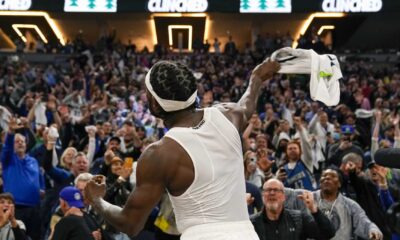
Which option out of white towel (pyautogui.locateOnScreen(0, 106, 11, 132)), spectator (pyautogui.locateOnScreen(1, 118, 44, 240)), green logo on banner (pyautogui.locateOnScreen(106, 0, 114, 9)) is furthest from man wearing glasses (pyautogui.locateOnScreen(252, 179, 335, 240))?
green logo on banner (pyautogui.locateOnScreen(106, 0, 114, 9))

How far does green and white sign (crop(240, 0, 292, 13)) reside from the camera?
25.0 metres

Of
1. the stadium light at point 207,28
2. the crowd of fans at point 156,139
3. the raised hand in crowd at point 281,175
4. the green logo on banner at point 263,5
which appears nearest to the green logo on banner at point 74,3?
the stadium light at point 207,28

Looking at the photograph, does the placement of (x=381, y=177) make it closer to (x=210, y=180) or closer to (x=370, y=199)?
(x=370, y=199)

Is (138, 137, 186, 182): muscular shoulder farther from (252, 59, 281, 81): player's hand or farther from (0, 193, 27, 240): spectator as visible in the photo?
(0, 193, 27, 240): spectator

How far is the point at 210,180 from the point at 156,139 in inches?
284

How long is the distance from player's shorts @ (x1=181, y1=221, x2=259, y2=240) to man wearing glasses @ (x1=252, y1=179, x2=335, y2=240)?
9.91 ft

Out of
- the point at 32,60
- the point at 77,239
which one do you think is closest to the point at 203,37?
the point at 32,60

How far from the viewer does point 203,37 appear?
31953mm

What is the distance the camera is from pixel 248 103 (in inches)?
142

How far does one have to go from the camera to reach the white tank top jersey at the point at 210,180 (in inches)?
113

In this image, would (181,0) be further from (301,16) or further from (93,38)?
(93,38)

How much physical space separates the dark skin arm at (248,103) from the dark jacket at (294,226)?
2.39 metres

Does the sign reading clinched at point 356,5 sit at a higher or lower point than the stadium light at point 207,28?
higher

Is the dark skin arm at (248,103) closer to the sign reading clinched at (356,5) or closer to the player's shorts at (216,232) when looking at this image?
the player's shorts at (216,232)
